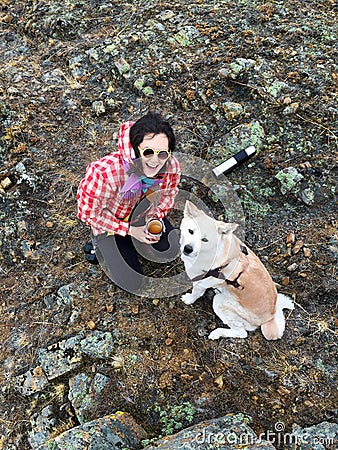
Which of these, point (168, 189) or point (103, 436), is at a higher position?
point (168, 189)

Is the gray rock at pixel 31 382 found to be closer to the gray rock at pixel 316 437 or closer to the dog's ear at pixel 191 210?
the dog's ear at pixel 191 210

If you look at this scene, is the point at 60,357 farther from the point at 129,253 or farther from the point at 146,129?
the point at 146,129

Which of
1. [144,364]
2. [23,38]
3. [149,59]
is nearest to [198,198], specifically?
[144,364]

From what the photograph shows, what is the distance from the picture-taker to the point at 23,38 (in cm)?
604

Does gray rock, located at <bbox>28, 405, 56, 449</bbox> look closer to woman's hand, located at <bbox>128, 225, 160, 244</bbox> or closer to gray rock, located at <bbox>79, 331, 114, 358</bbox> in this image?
gray rock, located at <bbox>79, 331, 114, 358</bbox>

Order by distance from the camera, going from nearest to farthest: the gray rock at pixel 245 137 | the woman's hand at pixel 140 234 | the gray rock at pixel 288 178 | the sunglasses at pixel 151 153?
the sunglasses at pixel 151 153, the woman's hand at pixel 140 234, the gray rock at pixel 288 178, the gray rock at pixel 245 137

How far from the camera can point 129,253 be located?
3896mm

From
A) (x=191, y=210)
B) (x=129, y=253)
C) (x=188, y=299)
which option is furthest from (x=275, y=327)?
(x=129, y=253)

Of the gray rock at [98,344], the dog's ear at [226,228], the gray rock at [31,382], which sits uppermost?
the dog's ear at [226,228]

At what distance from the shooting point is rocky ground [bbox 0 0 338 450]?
3.34 metres

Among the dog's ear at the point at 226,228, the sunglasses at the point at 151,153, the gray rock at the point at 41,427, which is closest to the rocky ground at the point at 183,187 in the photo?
the gray rock at the point at 41,427

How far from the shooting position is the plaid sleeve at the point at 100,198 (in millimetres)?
3303

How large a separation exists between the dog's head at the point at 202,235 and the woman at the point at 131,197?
419 millimetres

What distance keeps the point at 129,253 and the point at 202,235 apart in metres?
0.91
